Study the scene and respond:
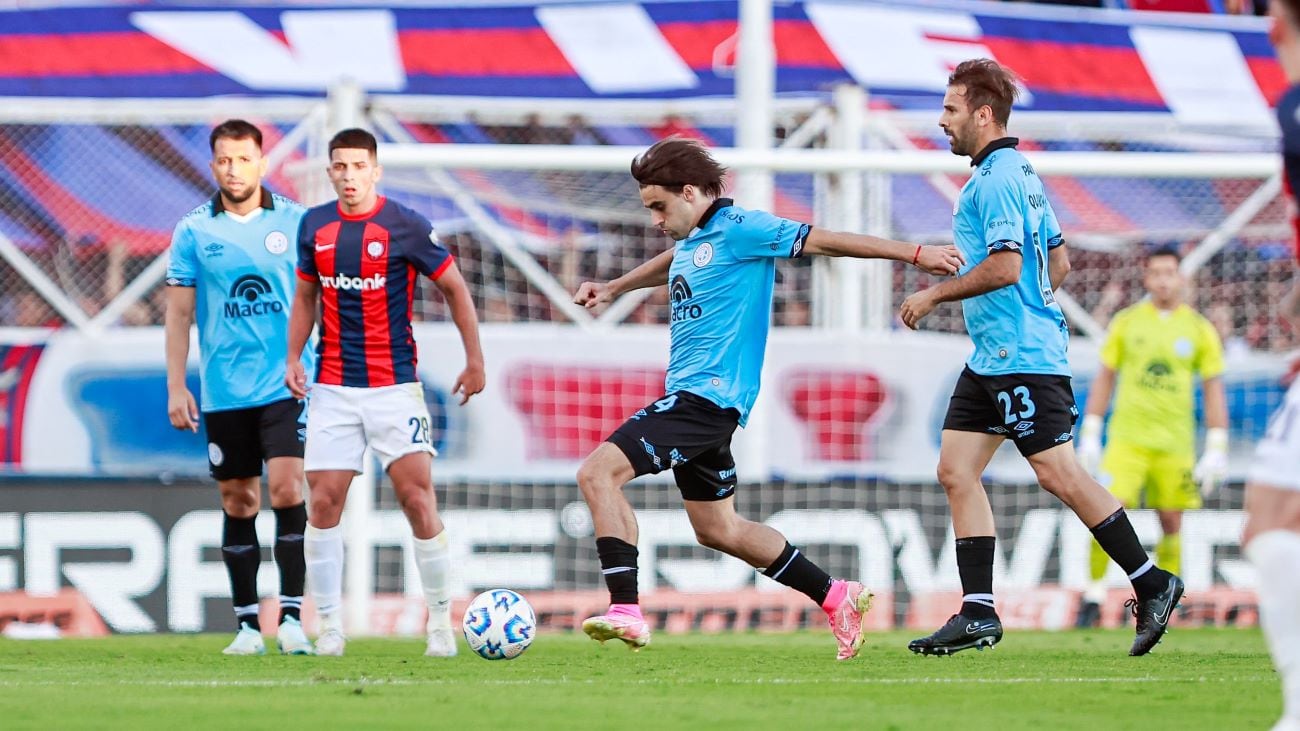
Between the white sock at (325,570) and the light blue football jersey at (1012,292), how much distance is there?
2774 mm

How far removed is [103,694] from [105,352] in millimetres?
8342

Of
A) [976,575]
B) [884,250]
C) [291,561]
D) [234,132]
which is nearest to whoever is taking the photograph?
[884,250]

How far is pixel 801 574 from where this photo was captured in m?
7.54

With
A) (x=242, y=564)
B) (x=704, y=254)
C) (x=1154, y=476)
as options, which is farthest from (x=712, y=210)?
(x=1154, y=476)

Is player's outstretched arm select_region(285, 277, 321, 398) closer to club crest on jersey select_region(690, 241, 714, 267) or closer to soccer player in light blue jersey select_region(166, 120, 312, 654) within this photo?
soccer player in light blue jersey select_region(166, 120, 312, 654)

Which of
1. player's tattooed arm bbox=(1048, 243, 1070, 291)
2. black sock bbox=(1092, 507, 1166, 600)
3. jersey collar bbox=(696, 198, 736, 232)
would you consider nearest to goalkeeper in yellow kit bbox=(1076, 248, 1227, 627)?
player's tattooed arm bbox=(1048, 243, 1070, 291)

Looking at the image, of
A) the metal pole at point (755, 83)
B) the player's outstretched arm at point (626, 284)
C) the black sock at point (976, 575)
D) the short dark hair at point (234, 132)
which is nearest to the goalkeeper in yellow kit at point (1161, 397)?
the metal pole at point (755, 83)

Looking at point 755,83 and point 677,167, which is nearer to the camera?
point 677,167

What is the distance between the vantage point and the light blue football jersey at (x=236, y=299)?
8383mm

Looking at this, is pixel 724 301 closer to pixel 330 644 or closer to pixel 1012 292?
Result: pixel 1012 292

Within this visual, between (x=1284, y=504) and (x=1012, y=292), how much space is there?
308 centimetres

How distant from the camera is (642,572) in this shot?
38.5 feet

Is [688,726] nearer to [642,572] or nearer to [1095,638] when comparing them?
[1095,638]

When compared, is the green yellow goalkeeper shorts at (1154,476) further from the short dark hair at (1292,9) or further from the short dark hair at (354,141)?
the short dark hair at (1292,9)
